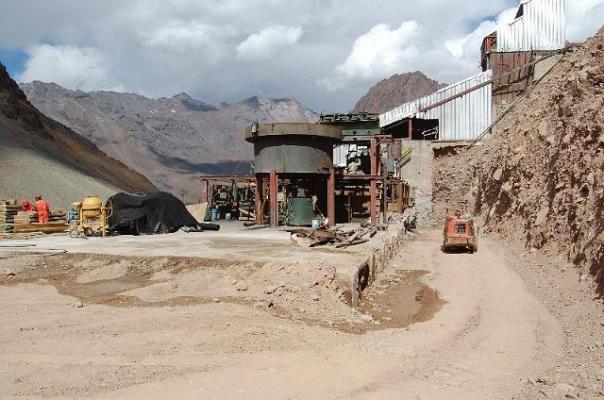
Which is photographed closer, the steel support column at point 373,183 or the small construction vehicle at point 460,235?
the small construction vehicle at point 460,235

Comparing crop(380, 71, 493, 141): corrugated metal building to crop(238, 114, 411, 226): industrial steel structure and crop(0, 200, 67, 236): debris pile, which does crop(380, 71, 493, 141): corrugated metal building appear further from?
crop(0, 200, 67, 236): debris pile

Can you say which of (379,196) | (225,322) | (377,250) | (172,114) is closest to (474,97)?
(379,196)

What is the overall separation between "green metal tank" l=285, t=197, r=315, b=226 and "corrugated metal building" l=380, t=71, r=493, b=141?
17591 mm

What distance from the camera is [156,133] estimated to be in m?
131

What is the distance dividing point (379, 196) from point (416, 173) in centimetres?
610

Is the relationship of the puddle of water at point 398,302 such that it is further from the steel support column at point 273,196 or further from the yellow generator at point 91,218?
the yellow generator at point 91,218

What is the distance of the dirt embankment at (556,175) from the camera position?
1602cm

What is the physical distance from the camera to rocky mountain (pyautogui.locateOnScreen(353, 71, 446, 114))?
127 metres

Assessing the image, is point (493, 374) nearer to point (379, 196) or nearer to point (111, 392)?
point (111, 392)

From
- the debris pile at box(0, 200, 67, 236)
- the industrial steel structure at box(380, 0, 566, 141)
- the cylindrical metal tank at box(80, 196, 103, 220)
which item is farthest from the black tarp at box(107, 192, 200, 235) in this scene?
the industrial steel structure at box(380, 0, 566, 141)

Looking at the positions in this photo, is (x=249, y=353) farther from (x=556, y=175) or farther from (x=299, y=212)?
(x=299, y=212)

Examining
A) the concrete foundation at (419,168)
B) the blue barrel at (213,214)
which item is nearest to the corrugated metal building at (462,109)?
the concrete foundation at (419,168)

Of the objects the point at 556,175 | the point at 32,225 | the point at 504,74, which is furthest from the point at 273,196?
the point at 504,74

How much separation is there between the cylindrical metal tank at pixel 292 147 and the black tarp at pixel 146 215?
16.2 ft
